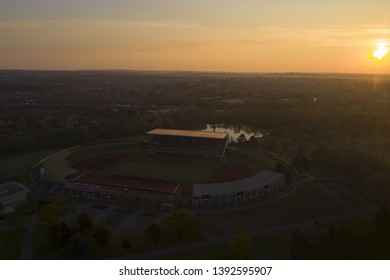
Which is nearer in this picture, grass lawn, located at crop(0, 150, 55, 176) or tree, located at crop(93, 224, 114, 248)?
tree, located at crop(93, 224, 114, 248)

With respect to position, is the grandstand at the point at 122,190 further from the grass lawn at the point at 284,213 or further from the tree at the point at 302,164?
the tree at the point at 302,164

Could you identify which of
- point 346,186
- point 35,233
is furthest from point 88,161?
point 346,186

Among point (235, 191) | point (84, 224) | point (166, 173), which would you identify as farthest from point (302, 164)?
point (84, 224)

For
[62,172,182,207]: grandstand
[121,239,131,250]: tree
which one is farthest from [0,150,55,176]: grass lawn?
[121,239,131,250]: tree

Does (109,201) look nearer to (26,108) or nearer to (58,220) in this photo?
(58,220)

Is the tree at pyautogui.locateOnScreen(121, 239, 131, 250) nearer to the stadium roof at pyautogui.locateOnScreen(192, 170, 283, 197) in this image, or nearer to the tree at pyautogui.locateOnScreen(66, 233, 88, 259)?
the tree at pyautogui.locateOnScreen(66, 233, 88, 259)
